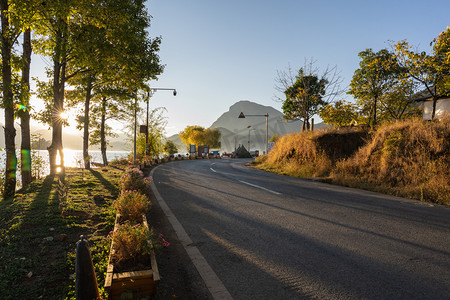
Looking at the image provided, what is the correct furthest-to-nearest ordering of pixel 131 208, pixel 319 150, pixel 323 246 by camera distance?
pixel 319 150
pixel 131 208
pixel 323 246

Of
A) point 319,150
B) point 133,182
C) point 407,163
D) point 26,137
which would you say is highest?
point 26,137

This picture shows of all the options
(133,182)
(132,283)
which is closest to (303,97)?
(133,182)

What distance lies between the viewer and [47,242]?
161 inches

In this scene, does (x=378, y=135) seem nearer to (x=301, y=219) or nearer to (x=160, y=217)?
(x=301, y=219)

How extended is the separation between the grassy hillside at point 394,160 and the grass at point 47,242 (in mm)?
9071

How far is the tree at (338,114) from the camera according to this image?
2130 centimetres

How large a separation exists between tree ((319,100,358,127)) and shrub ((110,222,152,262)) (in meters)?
20.9

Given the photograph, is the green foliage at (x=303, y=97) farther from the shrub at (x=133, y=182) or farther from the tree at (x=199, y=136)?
the tree at (x=199, y=136)

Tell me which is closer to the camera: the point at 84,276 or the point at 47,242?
the point at 84,276

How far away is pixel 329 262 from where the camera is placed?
11.0 feet

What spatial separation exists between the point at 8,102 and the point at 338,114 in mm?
21162

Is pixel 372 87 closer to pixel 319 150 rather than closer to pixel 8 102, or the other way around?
pixel 319 150

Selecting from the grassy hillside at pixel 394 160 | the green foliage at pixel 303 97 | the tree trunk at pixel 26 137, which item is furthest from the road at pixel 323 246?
the green foliage at pixel 303 97

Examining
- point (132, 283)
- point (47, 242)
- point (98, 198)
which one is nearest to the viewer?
point (132, 283)
